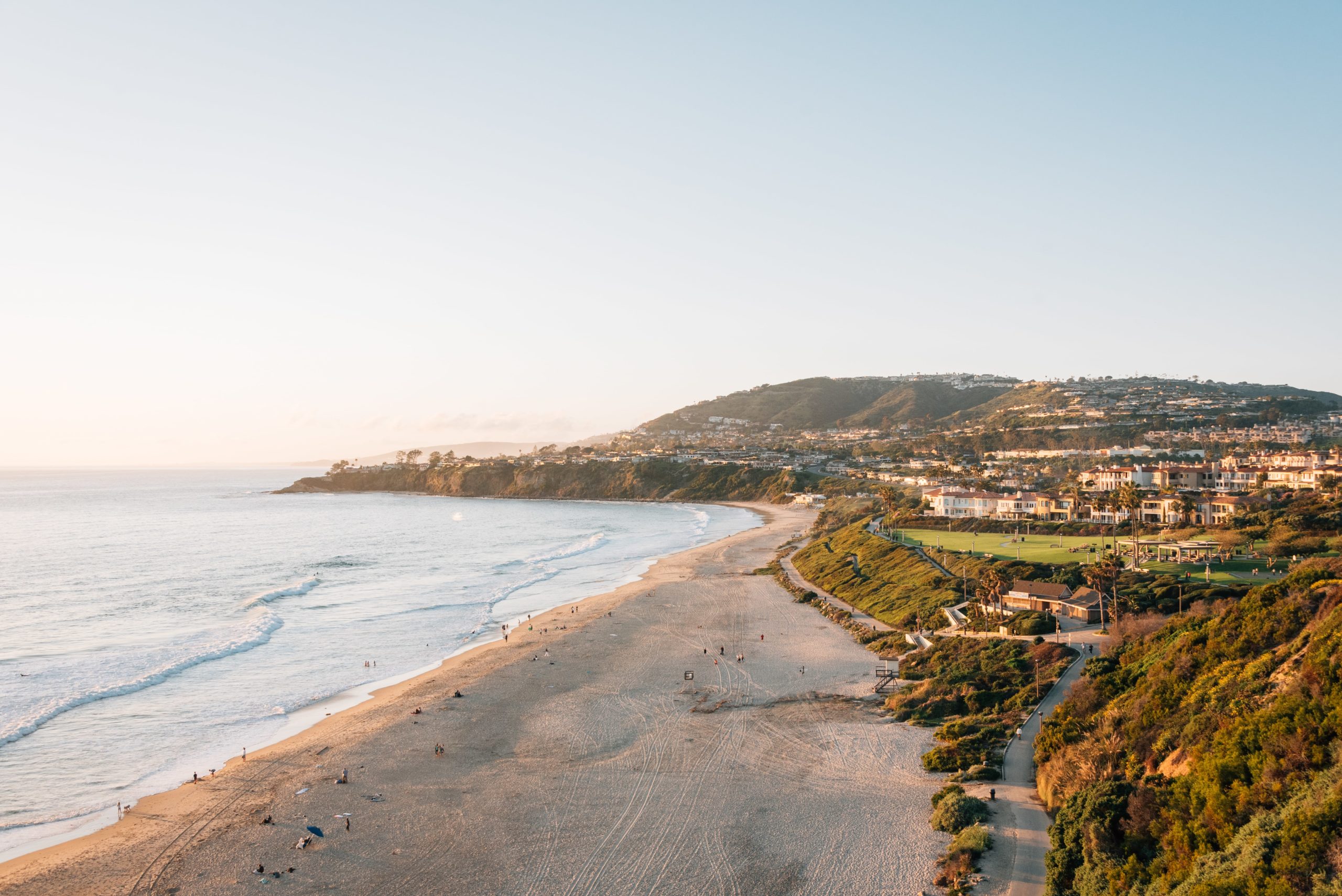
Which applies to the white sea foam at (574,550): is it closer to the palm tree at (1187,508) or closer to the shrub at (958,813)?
the palm tree at (1187,508)

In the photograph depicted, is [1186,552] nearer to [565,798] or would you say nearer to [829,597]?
[829,597]

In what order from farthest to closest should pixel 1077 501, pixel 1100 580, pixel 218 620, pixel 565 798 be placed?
pixel 1077 501
pixel 218 620
pixel 1100 580
pixel 565 798

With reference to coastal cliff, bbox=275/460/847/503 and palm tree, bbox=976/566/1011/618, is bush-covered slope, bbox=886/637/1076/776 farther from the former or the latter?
coastal cliff, bbox=275/460/847/503

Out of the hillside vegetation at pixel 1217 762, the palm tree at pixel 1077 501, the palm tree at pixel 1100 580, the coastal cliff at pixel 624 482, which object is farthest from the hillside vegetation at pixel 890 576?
the coastal cliff at pixel 624 482

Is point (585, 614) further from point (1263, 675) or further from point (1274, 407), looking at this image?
point (1274, 407)

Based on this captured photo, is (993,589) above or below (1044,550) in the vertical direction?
above

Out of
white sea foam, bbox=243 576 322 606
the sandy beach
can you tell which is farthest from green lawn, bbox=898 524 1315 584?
white sea foam, bbox=243 576 322 606

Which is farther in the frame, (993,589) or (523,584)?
(523,584)

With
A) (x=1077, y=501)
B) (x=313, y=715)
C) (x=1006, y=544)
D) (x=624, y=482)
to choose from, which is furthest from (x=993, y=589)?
(x=624, y=482)
